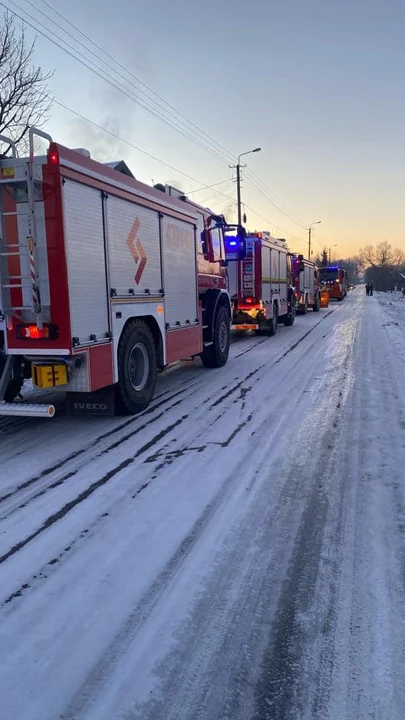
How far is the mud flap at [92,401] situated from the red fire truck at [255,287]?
31.3 feet

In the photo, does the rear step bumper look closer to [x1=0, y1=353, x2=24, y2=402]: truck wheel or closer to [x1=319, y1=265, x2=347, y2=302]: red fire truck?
[x1=0, y1=353, x2=24, y2=402]: truck wheel

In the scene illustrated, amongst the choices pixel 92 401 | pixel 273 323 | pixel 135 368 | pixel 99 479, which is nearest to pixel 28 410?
pixel 92 401

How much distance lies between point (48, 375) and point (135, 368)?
172 cm

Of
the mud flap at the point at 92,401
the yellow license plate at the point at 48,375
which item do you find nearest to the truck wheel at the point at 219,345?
the mud flap at the point at 92,401

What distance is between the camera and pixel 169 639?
8.61ft

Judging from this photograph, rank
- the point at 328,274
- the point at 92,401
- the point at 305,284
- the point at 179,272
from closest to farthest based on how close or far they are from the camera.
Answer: the point at 92,401 → the point at 179,272 → the point at 305,284 → the point at 328,274

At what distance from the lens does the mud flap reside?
659 centimetres

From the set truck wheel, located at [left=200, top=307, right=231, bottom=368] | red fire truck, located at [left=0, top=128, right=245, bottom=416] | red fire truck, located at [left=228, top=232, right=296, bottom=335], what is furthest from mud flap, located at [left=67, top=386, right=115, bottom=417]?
red fire truck, located at [left=228, top=232, right=296, bottom=335]

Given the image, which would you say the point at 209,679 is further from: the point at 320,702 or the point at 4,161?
the point at 4,161

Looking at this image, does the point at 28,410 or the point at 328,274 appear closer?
the point at 28,410

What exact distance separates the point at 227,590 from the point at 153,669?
71 centimetres

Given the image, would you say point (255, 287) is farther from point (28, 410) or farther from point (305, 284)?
point (305, 284)

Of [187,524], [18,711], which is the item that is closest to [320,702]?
[18,711]

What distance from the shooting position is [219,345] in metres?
10.7
